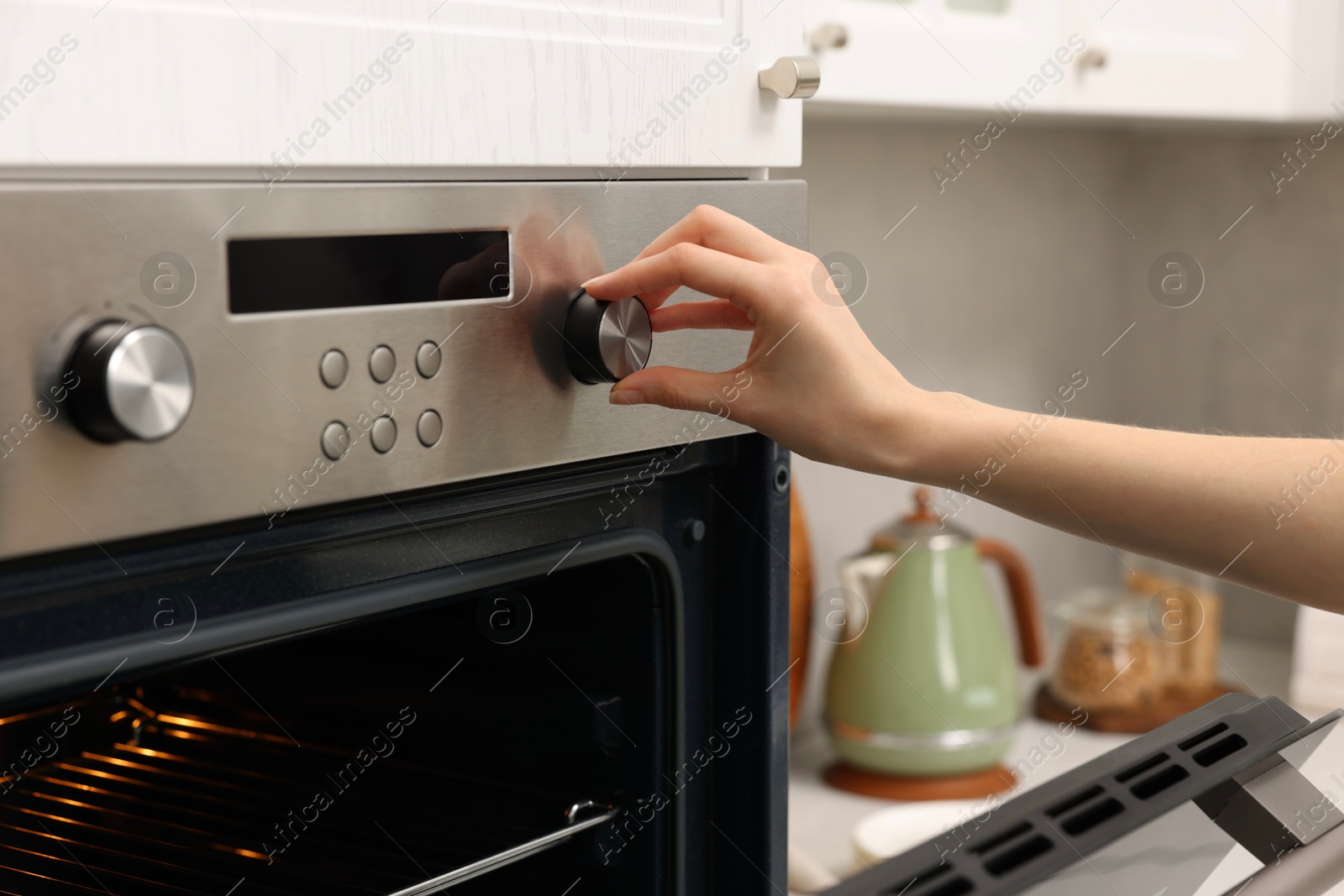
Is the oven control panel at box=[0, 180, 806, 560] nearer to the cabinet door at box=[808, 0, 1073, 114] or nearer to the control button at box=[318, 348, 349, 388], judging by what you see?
the control button at box=[318, 348, 349, 388]

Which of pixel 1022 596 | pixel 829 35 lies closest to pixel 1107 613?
pixel 1022 596

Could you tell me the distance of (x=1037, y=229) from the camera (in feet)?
6.18

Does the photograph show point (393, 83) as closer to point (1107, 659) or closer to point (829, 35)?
point (829, 35)

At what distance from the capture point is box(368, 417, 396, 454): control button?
48 centimetres

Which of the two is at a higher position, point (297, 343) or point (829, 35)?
point (829, 35)

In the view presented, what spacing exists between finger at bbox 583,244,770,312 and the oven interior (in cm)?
14

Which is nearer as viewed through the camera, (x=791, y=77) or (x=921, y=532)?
(x=791, y=77)

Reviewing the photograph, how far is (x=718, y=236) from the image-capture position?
56cm

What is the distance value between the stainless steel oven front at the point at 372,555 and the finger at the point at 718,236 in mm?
13

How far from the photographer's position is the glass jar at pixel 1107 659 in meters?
1.66

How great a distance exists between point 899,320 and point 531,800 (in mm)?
1135

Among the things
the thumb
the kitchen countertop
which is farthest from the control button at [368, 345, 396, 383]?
the kitchen countertop

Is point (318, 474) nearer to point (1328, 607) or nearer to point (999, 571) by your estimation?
point (1328, 607)

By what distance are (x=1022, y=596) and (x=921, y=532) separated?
0.19 m
